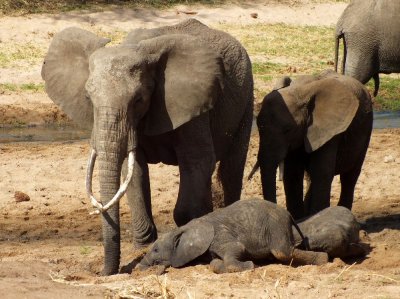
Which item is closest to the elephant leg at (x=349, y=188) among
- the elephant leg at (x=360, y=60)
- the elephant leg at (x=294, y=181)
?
the elephant leg at (x=294, y=181)

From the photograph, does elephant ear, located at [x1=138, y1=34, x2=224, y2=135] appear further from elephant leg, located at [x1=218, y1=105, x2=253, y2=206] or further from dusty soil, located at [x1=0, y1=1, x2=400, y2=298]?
elephant leg, located at [x1=218, y1=105, x2=253, y2=206]

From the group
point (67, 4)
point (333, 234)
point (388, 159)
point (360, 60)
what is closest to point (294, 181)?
point (333, 234)

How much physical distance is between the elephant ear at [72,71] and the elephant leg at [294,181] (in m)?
2.14

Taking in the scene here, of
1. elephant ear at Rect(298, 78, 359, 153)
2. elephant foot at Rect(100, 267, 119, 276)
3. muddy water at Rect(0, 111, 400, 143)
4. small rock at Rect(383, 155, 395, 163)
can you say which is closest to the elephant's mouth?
elephant foot at Rect(100, 267, 119, 276)

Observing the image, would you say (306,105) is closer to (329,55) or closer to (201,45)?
(201,45)

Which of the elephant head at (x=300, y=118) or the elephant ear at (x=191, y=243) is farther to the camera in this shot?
the elephant head at (x=300, y=118)

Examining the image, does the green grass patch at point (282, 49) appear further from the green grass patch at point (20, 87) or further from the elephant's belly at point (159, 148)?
the elephant's belly at point (159, 148)

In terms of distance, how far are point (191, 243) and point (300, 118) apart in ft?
6.64

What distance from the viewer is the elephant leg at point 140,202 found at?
8.36 m

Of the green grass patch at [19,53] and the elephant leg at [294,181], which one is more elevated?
the elephant leg at [294,181]

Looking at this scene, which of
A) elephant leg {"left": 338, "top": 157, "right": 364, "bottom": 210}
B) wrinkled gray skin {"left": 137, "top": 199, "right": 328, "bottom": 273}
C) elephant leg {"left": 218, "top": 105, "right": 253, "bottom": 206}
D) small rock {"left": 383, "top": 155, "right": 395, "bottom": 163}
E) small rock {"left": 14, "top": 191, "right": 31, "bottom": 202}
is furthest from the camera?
small rock {"left": 383, "top": 155, "right": 395, "bottom": 163}

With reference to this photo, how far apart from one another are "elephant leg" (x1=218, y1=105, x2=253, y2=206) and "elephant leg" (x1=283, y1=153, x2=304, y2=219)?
0.46 metres

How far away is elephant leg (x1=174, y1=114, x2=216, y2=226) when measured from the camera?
325 inches

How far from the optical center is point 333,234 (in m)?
8.30
